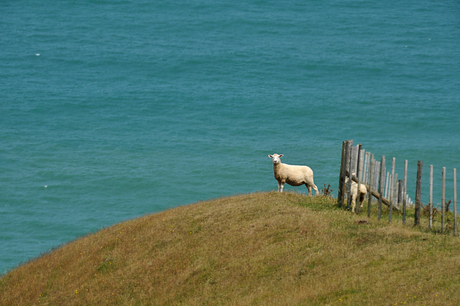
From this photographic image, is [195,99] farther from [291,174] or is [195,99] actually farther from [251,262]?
[251,262]

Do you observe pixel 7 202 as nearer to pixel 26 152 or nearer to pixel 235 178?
pixel 26 152

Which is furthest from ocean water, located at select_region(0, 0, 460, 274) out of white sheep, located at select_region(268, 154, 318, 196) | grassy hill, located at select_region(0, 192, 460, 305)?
white sheep, located at select_region(268, 154, 318, 196)

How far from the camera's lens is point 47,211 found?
59719 millimetres

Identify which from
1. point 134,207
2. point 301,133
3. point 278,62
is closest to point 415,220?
point 134,207

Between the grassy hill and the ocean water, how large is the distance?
2636 centimetres

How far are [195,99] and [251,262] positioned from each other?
7547cm

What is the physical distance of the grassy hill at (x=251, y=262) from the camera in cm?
1594

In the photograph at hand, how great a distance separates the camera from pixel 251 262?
61.6ft

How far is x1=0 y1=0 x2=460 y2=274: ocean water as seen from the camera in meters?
65.0

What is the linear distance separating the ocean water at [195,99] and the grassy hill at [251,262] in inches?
1038

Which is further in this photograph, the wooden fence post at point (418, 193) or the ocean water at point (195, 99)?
the ocean water at point (195, 99)

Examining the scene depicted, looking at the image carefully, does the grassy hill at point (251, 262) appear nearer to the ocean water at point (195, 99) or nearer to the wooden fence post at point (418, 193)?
the wooden fence post at point (418, 193)

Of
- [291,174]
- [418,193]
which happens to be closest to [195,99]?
[291,174]

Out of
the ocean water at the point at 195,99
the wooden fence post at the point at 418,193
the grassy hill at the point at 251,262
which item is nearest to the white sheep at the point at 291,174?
the grassy hill at the point at 251,262
